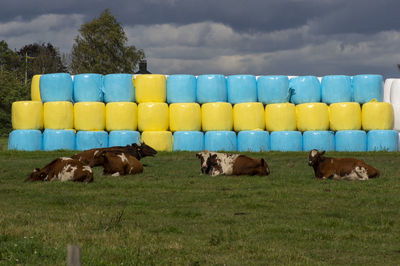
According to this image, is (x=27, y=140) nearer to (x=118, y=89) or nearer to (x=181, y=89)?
(x=118, y=89)

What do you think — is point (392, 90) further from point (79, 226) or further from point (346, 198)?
point (79, 226)

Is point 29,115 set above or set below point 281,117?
above

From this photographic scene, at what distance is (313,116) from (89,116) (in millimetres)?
9467

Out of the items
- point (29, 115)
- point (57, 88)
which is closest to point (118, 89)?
point (57, 88)

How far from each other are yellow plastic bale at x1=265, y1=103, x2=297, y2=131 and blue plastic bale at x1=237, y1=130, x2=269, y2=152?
56 centimetres

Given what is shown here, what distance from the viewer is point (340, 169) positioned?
1548 cm

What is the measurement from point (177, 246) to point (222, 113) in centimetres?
1890

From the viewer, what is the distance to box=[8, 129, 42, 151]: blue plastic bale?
88.2ft

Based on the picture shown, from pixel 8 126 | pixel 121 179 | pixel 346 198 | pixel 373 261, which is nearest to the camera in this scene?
pixel 373 261

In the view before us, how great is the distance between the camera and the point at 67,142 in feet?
87.8

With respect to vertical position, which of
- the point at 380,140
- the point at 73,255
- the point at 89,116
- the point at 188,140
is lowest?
the point at 73,255

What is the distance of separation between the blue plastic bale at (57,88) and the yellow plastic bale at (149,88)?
2978 millimetres

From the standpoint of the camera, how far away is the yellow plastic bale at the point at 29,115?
27.1 m

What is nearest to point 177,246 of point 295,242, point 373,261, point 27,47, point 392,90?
point 295,242
